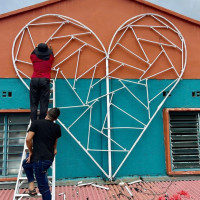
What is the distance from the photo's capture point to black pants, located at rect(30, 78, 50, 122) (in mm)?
4625

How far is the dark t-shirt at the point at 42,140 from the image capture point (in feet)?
11.5

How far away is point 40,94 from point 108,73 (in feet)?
6.06

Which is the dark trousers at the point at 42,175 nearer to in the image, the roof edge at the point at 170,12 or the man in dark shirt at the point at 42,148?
the man in dark shirt at the point at 42,148

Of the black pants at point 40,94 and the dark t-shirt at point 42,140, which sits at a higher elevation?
the black pants at point 40,94

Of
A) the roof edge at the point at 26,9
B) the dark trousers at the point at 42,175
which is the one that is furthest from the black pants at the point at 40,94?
the roof edge at the point at 26,9

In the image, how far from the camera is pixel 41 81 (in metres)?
4.63

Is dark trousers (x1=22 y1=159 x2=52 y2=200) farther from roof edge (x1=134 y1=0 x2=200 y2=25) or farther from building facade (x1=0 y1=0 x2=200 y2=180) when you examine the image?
roof edge (x1=134 y1=0 x2=200 y2=25)

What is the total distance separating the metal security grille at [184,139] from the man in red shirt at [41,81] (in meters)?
3.31

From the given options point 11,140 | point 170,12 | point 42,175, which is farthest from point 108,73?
point 42,175

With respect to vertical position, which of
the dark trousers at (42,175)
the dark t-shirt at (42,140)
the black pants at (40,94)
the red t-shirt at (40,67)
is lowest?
Result: the dark trousers at (42,175)

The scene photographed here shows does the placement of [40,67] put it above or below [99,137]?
above

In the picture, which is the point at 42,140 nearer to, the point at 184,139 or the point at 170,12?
the point at 184,139

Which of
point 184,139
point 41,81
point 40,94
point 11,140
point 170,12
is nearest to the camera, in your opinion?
point 41,81

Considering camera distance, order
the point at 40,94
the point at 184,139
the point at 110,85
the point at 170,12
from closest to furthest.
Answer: the point at 40,94 < the point at 110,85 < the point at 184,139 < the point at 170,12
